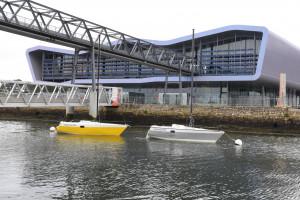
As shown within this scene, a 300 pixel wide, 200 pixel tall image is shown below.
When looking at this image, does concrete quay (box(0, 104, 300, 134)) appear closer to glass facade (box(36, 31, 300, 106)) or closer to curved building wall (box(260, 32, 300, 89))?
glass facade (box(36, 31, 300, 106))

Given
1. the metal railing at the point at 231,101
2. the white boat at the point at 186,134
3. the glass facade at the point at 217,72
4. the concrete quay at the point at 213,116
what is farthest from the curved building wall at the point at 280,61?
the white boat at the point at 186,134

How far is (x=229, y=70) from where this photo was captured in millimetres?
51812

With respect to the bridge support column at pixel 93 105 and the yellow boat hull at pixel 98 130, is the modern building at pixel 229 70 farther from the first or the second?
the yellow boat hull at pixel 98 130

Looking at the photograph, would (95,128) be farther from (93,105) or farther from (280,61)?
(280,61)

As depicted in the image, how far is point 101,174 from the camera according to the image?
49.6ft

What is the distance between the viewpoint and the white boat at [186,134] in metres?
27.9

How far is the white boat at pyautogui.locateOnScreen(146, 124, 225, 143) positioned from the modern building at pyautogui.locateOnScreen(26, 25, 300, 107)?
15.0 m

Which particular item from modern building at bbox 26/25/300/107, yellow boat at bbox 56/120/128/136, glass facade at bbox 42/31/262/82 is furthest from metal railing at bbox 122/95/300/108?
yellow boat at bbox 56/120/128/136

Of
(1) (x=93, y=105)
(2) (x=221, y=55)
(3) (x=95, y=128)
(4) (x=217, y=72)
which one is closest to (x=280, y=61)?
(2) (x=221, y=55)

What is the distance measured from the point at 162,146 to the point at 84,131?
9996mm

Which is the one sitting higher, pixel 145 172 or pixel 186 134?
pixel 186 134

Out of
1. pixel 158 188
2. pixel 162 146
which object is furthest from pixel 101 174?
pixel 162 146

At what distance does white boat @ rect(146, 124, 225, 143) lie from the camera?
27922mm

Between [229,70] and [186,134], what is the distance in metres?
26.4
